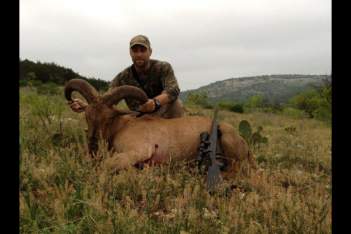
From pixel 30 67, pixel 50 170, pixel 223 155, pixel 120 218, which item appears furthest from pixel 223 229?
pixel 30 67

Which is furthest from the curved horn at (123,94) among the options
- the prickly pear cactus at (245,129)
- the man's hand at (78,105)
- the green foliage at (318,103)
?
the green foliage at (318,103)

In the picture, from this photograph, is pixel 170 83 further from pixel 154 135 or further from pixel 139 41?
pixel 154 135

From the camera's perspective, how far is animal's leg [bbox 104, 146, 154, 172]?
5.35 m

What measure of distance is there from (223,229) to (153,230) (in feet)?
1.60

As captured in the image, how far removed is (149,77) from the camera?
25.3 ft

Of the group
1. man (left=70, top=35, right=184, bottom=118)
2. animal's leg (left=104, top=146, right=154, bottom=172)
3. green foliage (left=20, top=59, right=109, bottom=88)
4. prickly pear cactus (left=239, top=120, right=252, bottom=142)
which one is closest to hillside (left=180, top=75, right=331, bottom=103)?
green foliage (left=20, top=59, right=109, bottom=88)

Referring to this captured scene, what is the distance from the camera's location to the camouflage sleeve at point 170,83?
7229 mm

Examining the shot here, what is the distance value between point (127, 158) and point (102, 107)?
3.56 feet

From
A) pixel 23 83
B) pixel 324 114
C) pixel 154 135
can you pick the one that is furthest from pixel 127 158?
pixel 23 83

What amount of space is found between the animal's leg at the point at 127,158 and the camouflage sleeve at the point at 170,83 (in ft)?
4.22

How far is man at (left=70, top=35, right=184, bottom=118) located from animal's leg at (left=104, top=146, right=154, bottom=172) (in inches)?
50.2

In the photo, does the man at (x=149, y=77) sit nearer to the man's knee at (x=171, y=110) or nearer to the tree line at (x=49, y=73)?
the man's knee at (x=171, y=110)

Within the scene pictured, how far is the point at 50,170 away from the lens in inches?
187

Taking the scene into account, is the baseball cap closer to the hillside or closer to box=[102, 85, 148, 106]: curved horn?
box=[102, 85, 148, 106]: curved horn
